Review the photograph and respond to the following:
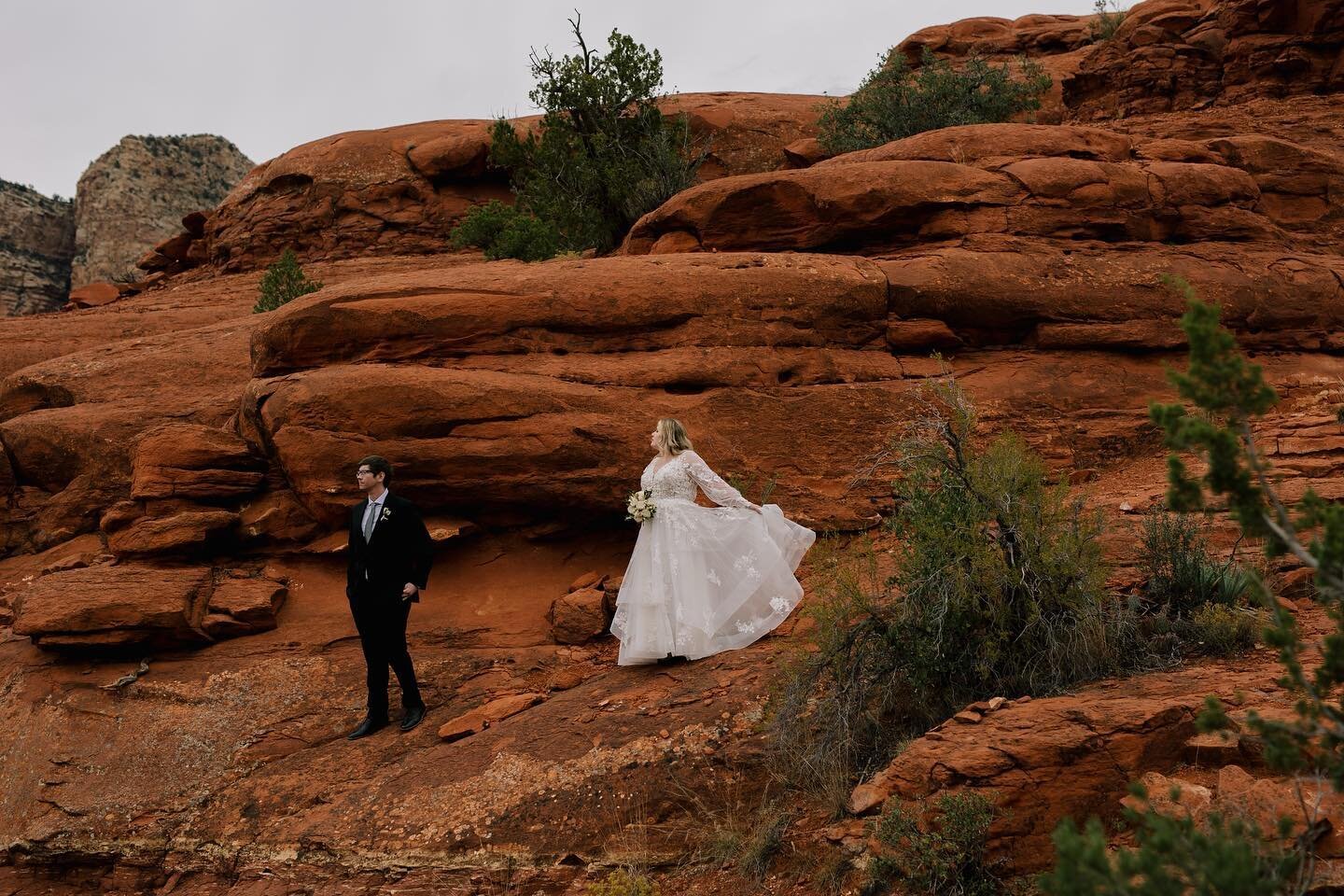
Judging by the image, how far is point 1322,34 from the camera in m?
15.0

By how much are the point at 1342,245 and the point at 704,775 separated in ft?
35.9

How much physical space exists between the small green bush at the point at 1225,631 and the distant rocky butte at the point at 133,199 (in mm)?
36718

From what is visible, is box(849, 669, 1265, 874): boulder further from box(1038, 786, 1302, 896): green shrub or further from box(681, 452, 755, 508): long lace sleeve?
box(681, 452, 755, 508): long lace sleeve

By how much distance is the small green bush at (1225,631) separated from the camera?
18.4ft

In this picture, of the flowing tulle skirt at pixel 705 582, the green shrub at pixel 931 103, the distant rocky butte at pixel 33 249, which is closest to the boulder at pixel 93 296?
the distant rocky butte at pixel 33 249

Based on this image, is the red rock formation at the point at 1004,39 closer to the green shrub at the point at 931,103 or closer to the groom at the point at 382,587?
the green shrub at the point at 931,103

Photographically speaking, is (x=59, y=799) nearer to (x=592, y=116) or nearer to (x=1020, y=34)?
(x=592, y=116)

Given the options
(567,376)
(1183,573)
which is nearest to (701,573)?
(567,376)

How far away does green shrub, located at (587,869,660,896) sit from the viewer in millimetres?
5156

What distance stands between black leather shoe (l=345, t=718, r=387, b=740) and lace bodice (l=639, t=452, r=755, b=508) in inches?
109

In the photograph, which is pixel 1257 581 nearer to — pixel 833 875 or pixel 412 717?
pixel 833 875

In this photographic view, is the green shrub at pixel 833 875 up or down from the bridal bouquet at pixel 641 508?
down

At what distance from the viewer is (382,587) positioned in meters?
7.49

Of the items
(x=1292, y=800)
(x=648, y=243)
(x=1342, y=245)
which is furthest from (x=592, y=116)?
(x=1292, y=800)
